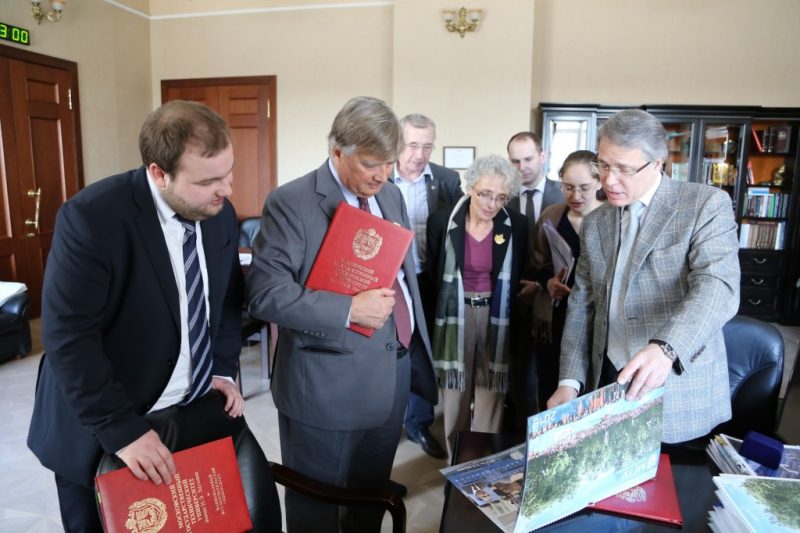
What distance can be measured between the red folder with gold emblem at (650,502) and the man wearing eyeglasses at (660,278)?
0.22 m

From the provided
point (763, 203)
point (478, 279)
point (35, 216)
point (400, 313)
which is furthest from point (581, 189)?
point (35, 216)

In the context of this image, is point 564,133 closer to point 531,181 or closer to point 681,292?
point 531,181

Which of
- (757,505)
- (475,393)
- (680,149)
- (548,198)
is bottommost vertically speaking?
(475,393)

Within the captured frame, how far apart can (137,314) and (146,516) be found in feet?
1.27

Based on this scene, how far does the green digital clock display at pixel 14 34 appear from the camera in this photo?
4.45m

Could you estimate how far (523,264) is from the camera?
2445 millimetres

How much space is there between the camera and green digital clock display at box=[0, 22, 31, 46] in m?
4.45

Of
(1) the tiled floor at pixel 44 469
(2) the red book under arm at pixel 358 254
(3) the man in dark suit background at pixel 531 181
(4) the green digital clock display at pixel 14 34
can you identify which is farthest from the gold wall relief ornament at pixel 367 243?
(4) the green digital clock display at pixel 14 34

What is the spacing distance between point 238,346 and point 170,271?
0.39 m

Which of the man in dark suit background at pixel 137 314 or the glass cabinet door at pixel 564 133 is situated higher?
the glass cabinet door at pixel 564 133

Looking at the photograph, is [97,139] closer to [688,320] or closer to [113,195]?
[113,195]

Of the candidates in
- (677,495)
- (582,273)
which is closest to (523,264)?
(582,273)

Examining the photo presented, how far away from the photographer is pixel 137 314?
1.13m

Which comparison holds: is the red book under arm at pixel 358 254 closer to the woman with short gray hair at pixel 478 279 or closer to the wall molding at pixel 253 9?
the woman with short gray hair at pixel 478 279
